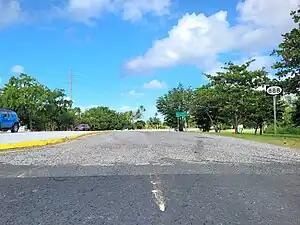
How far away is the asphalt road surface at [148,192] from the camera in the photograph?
181 inches

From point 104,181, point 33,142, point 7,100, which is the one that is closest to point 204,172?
point 104,181

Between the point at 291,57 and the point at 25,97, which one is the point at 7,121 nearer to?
the point at 291,57

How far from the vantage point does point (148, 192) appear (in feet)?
19.2

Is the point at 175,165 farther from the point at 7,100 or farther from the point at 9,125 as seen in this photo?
the point at 7,100

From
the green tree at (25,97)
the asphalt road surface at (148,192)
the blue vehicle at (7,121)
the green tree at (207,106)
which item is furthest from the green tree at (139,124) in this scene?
the asphalt road surface at (148,192)

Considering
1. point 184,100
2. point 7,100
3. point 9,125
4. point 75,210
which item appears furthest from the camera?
point 184,100

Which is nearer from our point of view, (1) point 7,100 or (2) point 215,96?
(2) point 215,96

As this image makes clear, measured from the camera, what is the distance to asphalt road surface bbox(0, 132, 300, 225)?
4609mm

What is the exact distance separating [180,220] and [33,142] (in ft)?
38.8

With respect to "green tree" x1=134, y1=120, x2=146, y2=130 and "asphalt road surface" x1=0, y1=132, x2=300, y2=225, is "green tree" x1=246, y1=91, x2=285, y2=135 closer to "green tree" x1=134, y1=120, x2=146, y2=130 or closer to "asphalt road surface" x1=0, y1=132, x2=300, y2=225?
"asphalt road surface" x1=0, y1=132, x2=300, y2=225

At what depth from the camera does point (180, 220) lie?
4465mm

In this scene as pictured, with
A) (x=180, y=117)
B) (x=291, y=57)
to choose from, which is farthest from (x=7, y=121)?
(x=180, y=117)

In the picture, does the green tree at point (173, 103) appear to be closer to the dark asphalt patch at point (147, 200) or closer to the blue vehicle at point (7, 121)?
the blue vehicle at point (7, 121)

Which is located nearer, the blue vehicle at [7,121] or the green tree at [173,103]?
the blue vehicle at [7,121]
